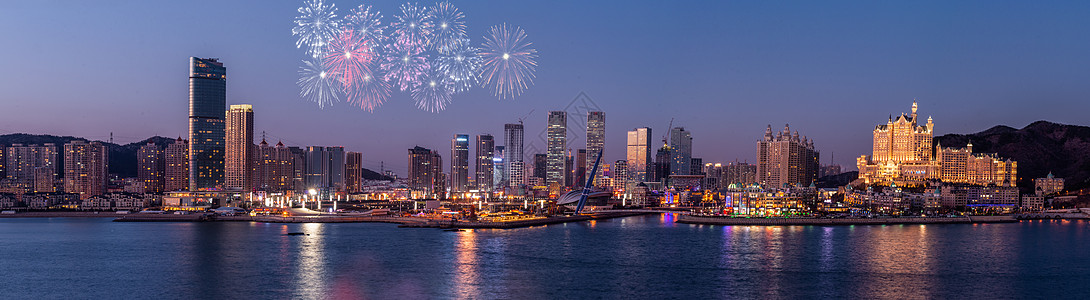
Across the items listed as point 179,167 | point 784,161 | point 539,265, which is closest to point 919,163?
point 784,161

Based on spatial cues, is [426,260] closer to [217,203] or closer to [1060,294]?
[1060,294]

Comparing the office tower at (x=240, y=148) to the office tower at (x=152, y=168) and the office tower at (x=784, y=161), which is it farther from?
the office tower at (x=784, y=161)

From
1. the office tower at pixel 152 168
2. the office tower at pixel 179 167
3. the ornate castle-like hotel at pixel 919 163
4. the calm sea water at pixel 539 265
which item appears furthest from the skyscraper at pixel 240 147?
the ornate castle-like hotel at pixel 919 163

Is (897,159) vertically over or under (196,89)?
under

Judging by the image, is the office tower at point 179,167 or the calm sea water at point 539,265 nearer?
the calm sea water at point 539,265

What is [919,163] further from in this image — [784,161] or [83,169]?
[83,169]

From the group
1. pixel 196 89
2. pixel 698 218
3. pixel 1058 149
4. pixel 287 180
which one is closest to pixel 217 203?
pixel 196 89


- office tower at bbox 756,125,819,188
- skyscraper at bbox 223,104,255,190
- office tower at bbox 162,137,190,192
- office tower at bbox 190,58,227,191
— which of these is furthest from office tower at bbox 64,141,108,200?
office tower at bbox 756,125,819,188
